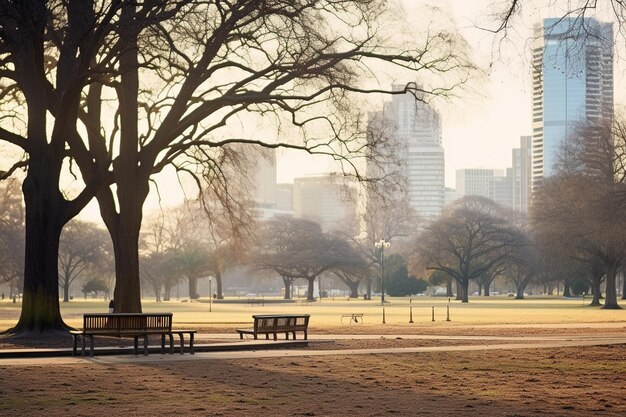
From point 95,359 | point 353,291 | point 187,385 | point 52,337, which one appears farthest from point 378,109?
point 353,291

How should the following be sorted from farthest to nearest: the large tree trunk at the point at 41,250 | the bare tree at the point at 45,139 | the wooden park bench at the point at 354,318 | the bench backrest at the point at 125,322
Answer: the wooden park bench at the point at 354,318 → the large tree trunk at the point at 41,250 → the bare tree at the point at 45,139 → the bench backrest at the point at 125,322

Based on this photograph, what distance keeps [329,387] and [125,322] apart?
8.35 meters

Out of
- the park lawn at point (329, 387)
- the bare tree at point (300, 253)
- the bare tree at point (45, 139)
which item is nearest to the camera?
the park lawn at point (329, 387)

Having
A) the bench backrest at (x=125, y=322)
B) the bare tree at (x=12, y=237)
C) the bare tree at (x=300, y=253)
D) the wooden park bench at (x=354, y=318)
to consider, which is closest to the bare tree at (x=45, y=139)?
the bench backrest at (x=125, y=322)

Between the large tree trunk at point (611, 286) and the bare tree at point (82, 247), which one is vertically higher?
the bare tree at point (82, 247)

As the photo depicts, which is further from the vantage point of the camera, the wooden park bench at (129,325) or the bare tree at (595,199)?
the bare tree at (595,199)

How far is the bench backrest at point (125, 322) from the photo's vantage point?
2611 cm

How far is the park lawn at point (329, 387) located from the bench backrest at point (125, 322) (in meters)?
2.02

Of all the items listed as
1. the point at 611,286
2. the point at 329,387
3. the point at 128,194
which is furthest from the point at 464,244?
the point at 329,387

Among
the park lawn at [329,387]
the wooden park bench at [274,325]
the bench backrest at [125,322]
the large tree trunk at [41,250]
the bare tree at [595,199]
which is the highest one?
the bare tree at [595,199]

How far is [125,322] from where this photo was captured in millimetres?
26375

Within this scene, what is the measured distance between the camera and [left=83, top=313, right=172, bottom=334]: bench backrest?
26109 millimetres

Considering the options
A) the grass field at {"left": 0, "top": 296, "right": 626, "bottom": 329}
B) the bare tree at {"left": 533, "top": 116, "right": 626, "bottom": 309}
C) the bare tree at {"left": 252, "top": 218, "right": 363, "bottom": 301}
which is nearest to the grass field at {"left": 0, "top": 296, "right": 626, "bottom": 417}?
the grass field at {"left": 0, "top": 296, "right": 626, "bottom": 329}

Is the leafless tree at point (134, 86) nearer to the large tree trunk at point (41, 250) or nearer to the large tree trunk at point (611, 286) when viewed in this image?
the large tree trunk at point (41, 250)
